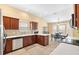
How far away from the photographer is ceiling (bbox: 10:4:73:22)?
2.05m

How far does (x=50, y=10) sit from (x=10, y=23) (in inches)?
35.7

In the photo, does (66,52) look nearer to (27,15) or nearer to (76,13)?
(76,13)

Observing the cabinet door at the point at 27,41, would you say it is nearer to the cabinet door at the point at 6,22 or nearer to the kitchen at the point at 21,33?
the kitchen at the point at 21,33

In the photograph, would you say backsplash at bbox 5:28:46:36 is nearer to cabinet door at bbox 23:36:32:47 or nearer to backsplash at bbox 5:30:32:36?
backsplash at bbox 5:30:32:36

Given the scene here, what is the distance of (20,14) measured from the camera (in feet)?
7.54

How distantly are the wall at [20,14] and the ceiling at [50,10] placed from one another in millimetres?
94

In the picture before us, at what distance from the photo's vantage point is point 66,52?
1.98m

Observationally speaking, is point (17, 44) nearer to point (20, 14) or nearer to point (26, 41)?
point (26, 41)

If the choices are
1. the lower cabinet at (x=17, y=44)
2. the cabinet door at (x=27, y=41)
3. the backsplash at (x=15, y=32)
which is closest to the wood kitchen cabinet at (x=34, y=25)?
the backsplash at (x=15, y=32)

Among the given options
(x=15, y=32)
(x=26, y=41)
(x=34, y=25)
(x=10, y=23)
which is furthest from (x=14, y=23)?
(x=26, y=41)

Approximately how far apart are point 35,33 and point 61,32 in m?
0.60

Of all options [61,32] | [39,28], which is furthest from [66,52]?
[39,28]
